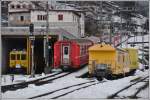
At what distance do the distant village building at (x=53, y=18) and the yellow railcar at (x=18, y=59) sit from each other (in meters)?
5.24

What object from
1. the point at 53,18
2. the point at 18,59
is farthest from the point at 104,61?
the point at 53,18

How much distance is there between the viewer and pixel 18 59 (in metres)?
29.1

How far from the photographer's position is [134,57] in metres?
28.6

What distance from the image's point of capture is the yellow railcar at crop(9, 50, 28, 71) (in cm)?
2855

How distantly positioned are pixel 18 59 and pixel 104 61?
8233mm

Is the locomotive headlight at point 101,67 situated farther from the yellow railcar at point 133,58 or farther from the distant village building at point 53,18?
the distant village building at point 53,18

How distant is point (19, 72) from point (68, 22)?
10.8 m

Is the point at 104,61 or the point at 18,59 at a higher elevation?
the point at 104,61

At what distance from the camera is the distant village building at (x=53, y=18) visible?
35.7m

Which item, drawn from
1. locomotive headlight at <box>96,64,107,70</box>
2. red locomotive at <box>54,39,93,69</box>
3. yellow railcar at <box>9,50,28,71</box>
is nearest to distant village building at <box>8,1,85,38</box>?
yellow railcar at <box>9,50,28,71</box>

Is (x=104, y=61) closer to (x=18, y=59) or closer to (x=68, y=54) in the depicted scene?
(x=68, y=54)

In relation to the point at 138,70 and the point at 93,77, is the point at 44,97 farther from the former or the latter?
the point at 138,70

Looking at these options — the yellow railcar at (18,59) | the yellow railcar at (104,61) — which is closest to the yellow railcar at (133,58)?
the yellow railcar at (104,61)

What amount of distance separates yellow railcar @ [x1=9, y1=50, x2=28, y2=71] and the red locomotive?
2.13 m
